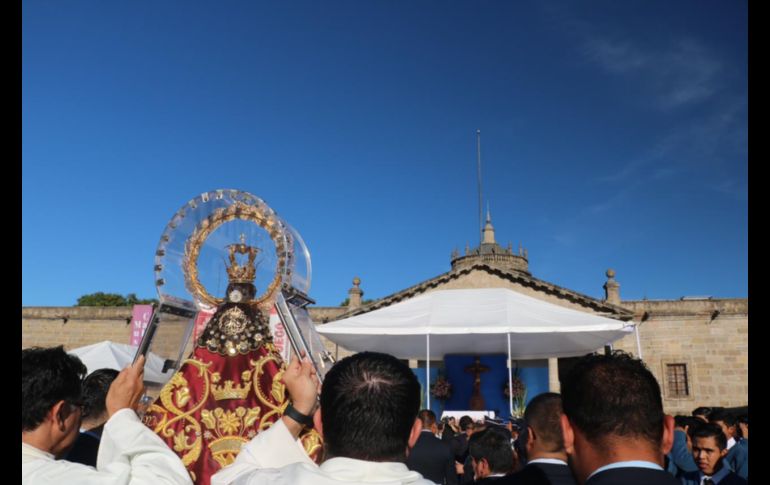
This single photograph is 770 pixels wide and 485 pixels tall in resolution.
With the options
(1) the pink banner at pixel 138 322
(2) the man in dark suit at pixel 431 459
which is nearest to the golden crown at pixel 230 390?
(2) the man in dark suit at pixel 431 459

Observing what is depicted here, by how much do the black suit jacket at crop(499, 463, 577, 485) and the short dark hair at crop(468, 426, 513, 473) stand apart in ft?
5.67

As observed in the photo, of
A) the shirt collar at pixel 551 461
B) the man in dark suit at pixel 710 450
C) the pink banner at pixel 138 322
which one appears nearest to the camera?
the shirt collar at pixel 551 461

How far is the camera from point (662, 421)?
1.90m

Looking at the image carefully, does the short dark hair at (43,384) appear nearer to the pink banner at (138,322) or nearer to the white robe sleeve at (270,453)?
the white robe sleeve at (270,453)

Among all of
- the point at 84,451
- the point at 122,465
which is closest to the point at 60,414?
the point at 122,465

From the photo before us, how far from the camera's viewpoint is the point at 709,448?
5184 millimetres

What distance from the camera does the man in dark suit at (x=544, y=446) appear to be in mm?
3018

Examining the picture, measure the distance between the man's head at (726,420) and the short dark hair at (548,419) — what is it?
16.4 feet

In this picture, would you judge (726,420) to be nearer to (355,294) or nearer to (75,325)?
(355,294)

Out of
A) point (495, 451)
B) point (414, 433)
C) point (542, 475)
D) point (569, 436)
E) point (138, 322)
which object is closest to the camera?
point (569, 436)

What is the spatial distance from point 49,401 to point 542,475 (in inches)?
92.1
